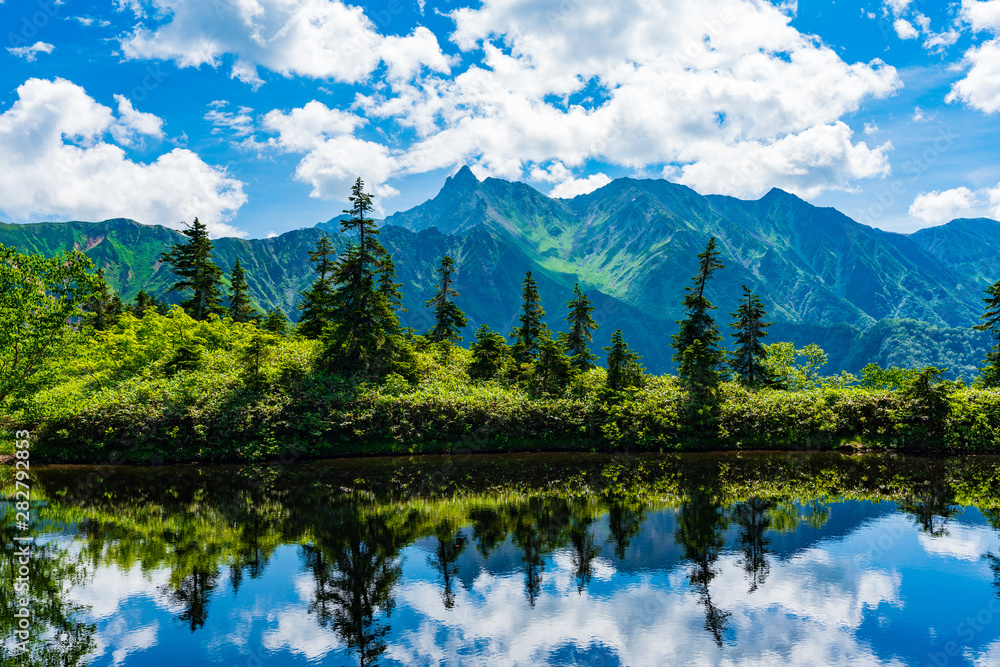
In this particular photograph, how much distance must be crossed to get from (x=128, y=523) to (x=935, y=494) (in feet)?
112

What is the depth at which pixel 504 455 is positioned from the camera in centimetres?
3509

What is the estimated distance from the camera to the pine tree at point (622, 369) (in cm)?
3862

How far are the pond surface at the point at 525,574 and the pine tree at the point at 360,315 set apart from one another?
1590 centimetres

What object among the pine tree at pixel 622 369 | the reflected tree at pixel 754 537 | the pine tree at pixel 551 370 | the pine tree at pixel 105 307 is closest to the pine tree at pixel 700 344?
the pine tree at pixel 622 369

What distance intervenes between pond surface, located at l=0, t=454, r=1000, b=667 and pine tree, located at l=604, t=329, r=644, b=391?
1333 centimetres

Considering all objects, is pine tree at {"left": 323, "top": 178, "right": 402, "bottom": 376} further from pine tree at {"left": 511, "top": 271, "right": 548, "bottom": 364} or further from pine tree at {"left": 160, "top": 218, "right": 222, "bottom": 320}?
pine tree at {"left": 160, "top": 218, "right": 222, "bottom": 320}

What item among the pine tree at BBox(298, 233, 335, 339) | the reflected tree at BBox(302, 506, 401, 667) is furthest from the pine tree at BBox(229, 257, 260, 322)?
the reflected tree at BBox(302, 506, 401, 667)

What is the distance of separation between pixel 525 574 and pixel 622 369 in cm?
2556

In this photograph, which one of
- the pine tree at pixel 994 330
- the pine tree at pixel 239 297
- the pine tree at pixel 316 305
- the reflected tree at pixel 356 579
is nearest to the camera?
the reflected tree at pixel 356 579

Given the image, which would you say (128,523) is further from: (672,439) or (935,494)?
(935,494)

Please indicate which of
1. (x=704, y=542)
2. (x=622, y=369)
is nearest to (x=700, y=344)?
(x=622, y=369)

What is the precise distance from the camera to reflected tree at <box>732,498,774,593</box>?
1482cm

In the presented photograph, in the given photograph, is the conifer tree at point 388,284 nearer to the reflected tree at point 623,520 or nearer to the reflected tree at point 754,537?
the reflected tree at point 623,520

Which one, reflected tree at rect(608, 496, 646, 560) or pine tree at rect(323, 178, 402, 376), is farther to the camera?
pine tree at rect(323, 178, 402, 376)
